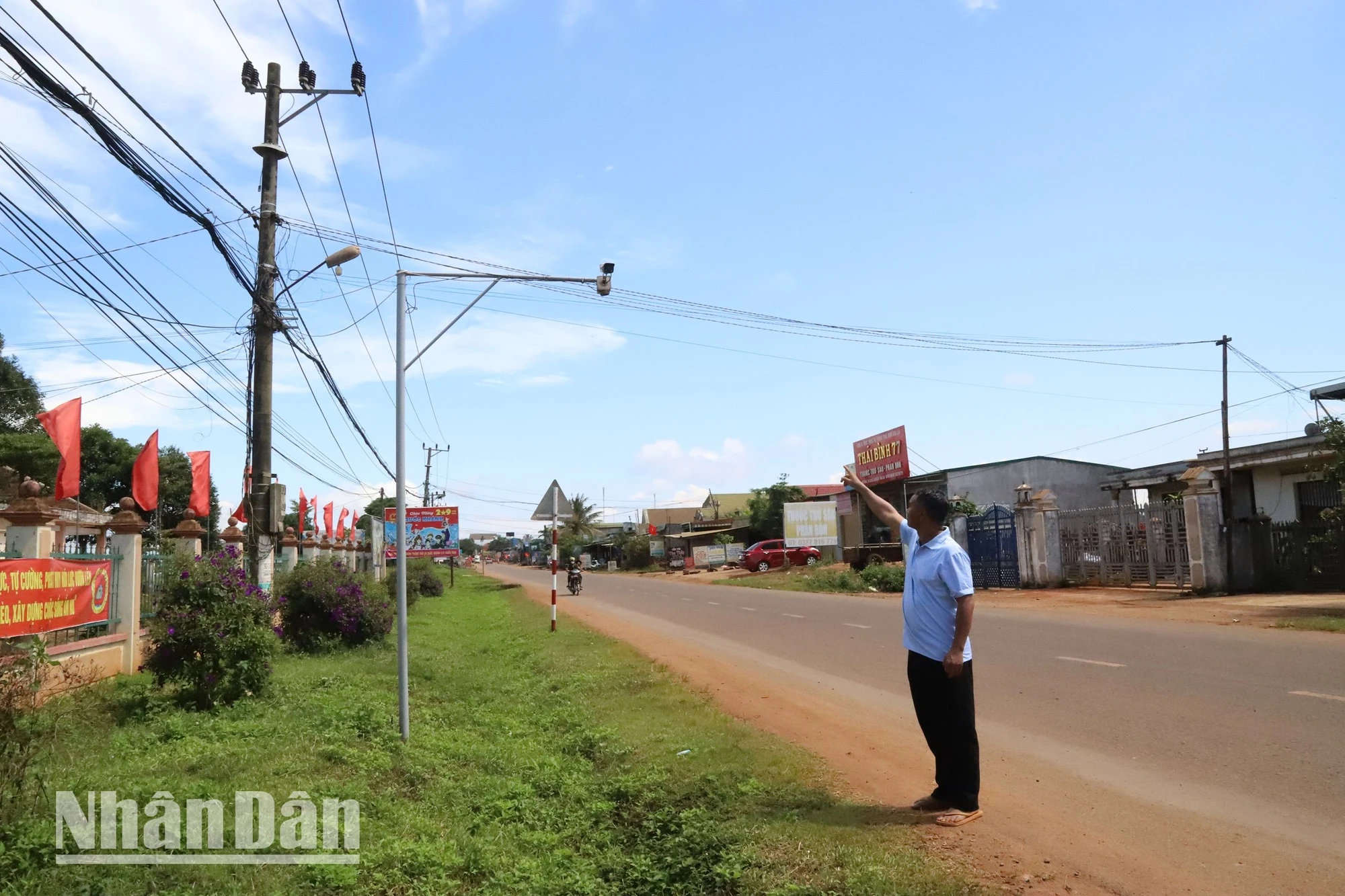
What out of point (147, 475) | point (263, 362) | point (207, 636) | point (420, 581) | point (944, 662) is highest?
point (263, 362)

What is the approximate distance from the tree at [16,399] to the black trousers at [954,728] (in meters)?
42.9

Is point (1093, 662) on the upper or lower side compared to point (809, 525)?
lower

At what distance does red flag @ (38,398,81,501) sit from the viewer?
11.8 meters

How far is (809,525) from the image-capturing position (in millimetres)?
47344

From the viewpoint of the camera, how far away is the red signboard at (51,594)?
838 centimetres

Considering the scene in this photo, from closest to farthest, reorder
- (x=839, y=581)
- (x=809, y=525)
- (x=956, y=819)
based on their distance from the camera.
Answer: (x=956, y=819)
(x=839, y=581)
(x=809, y=525)

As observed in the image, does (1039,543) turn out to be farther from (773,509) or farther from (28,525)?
(773,509)

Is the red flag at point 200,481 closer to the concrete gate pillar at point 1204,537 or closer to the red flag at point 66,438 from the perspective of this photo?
the red flag at point 66,438

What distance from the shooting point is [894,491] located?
44.0 m

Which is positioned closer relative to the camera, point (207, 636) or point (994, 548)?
point (207, 636)

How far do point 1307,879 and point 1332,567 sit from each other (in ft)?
65.4

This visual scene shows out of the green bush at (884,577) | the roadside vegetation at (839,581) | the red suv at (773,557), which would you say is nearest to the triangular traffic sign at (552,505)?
the roadside vegetation at (839,581)

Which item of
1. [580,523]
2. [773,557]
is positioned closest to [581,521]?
[580,523]

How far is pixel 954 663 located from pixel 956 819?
0.87 meters
